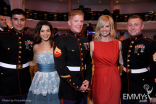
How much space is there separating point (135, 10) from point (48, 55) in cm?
1577

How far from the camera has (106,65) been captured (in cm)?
166

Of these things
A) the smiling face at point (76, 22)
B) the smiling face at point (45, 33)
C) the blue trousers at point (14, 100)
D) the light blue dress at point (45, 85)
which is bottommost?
the blue trousers at point (14, 100)

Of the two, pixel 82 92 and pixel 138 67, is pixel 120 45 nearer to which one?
pixel 138 67

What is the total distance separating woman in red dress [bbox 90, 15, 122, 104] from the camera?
1.59 metres

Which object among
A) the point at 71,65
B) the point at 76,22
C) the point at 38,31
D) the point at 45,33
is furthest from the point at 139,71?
the point at 38,31

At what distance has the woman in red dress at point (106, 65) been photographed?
159 cm

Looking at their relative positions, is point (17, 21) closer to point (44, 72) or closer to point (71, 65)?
point (44, 72)

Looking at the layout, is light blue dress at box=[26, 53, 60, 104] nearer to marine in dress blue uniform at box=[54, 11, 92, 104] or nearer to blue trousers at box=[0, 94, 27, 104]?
blue trousers at box=[0, 94, 27, 104]

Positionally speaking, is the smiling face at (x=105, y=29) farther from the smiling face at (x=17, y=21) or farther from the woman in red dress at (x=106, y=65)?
the smiling face at (x=17, y=21)

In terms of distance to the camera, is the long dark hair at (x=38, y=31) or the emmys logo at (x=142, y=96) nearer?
the emmys logo at (x=142, y=96)

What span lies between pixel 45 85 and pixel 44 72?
18 cm

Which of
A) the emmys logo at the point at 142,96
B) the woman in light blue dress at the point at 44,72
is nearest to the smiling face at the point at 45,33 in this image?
the woman in light blue dress at the point at 44,72

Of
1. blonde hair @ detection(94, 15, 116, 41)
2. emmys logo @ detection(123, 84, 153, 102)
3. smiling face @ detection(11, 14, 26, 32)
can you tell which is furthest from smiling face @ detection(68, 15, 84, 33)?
emmys logo @ detection(123, 84, 153, 102)

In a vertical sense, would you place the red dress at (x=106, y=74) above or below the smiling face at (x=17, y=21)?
below
